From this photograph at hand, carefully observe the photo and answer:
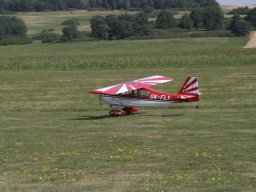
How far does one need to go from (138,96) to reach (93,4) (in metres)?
164

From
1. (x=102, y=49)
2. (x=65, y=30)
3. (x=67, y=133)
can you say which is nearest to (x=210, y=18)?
(x=65, y=30)

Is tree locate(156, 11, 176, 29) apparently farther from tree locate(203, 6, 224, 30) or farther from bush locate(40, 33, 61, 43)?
bush locate(40, 33, 61, 43)

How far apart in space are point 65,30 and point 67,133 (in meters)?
72.7

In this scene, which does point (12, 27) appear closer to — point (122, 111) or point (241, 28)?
point (241, 28)

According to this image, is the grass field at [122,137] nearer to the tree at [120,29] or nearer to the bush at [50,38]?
the bush at [50,38]

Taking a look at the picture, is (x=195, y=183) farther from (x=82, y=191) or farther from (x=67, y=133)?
(x=67, y=133)

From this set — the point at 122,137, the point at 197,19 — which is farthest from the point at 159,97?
the point at 197,19

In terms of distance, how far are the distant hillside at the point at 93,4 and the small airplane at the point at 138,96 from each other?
466 ft

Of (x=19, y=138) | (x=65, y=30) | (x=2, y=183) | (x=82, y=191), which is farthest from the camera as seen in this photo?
(x=65, y=30)

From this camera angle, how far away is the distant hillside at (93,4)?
565ft

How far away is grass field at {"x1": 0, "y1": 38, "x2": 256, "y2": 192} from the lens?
40.7ft

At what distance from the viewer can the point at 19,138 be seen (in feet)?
62.4

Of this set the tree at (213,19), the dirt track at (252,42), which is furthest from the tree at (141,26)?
the dirt track at (252,42)

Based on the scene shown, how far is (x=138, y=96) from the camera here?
2530 cm
